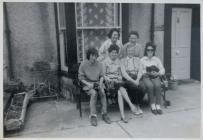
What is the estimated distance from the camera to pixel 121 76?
3701 mm

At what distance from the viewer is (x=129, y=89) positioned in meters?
3.70

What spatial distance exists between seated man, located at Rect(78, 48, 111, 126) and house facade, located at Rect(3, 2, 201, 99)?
28.2 inches

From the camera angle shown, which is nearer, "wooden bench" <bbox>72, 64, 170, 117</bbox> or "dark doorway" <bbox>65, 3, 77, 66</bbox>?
"wooden bench" <bbox>72, 64, 170, 117</bbox>

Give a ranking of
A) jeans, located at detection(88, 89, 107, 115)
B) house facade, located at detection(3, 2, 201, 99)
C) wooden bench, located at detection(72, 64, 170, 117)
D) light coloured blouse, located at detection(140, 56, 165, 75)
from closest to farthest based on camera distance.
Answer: jeans, located at detection(88, 89, 107, 115)
wooden bench, located at detection(72, 64, 170, 117)
light coloured blouse, located at detection(140, 56, 165, 75)
house facade, located at detection(3, 2, 201, 99)

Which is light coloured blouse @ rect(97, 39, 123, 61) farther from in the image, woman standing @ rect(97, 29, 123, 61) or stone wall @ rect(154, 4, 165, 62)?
stone wall @ rect(154, 4, 165, 62)

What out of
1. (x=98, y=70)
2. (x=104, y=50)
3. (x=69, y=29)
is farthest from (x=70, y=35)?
(x=98, y=70)

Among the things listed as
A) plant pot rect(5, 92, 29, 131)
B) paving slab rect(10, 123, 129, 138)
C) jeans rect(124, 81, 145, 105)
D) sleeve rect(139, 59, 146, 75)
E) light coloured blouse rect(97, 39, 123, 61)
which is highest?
light coloured blouse rect(97, 39, 123, 61)

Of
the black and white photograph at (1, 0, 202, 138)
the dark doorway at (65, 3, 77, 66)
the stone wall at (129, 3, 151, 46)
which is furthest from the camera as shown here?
the stone wall at (129, 3, 151, 46)

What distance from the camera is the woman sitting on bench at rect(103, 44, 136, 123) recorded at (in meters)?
3.51

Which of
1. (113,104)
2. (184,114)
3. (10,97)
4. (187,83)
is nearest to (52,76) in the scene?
(10,97)

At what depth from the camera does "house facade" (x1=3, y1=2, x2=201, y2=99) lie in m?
4.14

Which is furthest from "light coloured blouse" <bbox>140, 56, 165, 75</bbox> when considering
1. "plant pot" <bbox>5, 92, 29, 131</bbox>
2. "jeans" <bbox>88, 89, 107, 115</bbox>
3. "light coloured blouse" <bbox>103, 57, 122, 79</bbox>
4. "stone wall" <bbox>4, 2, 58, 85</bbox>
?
"plant pot" <bbox>5, 92, 29, 131</bbox>

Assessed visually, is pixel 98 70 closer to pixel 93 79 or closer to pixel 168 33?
pixel 93 79

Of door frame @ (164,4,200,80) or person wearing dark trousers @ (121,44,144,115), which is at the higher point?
door frame @ (164,4,200,80)
